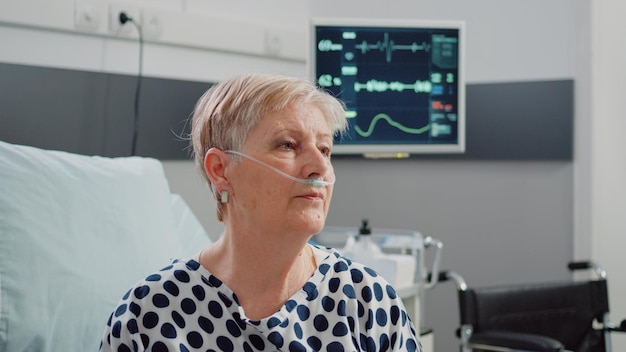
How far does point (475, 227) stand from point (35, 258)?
84.0 inches

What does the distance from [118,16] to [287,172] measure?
4.70ft

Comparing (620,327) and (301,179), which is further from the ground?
(301,179)

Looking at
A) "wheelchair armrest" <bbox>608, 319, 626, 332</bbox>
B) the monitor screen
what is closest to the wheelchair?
"wheelchair armrest" <bbox>608, 319, 626, 332</bbox>

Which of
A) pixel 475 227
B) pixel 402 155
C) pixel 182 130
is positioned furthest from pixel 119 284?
pixel 475 227

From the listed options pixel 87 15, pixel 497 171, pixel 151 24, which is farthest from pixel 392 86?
pixel 87 15

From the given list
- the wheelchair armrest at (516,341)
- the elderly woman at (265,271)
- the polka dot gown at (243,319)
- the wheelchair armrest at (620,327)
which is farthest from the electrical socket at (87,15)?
the wheelchair armrest at (620,327)

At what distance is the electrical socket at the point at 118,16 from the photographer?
2656 mm

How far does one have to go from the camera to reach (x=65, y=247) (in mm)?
1750

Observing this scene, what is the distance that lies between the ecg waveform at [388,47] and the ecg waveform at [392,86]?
90 millimetres

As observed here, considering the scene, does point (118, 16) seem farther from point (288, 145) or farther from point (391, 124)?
point (288, 145)

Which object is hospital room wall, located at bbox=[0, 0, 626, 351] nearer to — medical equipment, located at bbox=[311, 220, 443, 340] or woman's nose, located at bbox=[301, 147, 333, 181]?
medical equipment, located at bbox=[311, 220, 443, 340]

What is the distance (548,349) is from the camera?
2.38m

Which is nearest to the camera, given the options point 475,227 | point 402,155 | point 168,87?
point 168,87

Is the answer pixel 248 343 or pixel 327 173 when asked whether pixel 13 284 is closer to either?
pixel 248 343
